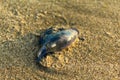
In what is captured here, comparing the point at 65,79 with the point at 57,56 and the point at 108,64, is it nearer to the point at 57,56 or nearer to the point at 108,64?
the point at 57,56

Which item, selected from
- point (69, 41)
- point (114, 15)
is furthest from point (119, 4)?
point (69, 41)

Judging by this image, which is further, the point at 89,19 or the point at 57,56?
the point at 89,19

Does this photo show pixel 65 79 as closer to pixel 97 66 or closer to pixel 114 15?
Answer: pixel 97 66

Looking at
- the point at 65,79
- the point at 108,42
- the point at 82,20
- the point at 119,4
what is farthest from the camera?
the point at 119,4

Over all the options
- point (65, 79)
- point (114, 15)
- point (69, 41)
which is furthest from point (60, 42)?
point (114, 15)

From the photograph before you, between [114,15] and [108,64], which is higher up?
[114,15]

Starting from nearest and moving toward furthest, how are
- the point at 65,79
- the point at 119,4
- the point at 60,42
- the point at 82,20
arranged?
the point at 65,79
the point at 60,42
the point at 82,20
the point at 119,4
